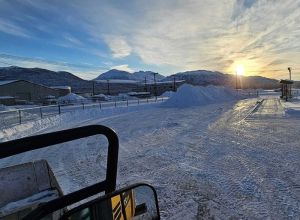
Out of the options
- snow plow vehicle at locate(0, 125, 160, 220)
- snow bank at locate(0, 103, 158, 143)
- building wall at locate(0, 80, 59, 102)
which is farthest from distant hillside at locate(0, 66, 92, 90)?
snow plow vehicle at locate(0, 125, 160, 220)

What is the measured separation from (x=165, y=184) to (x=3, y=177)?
3980 mm

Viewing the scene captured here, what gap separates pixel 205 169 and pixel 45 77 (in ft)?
585

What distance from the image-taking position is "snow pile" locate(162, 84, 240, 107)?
4253 cm

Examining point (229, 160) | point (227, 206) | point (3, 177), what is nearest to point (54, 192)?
Result: point (3, 177)

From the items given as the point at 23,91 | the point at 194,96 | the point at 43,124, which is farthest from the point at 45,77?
the point at 43,124

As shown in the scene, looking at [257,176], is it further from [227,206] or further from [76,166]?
[76,166]

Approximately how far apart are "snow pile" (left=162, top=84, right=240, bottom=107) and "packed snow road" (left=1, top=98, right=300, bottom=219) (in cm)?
2840

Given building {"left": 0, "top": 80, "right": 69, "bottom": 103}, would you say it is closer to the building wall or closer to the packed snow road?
the building wall

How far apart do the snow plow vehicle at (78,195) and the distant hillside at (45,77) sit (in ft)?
538

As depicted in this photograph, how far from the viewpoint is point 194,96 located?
45688mm

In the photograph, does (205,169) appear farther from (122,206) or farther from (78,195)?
(78,195)

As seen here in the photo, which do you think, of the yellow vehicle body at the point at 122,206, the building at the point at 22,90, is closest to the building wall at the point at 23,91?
the building at the point at 22,90

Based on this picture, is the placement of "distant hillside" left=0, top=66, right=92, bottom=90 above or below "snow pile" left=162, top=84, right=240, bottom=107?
above

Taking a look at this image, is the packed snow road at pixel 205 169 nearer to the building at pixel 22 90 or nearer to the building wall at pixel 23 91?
the building at pixel 22 90
